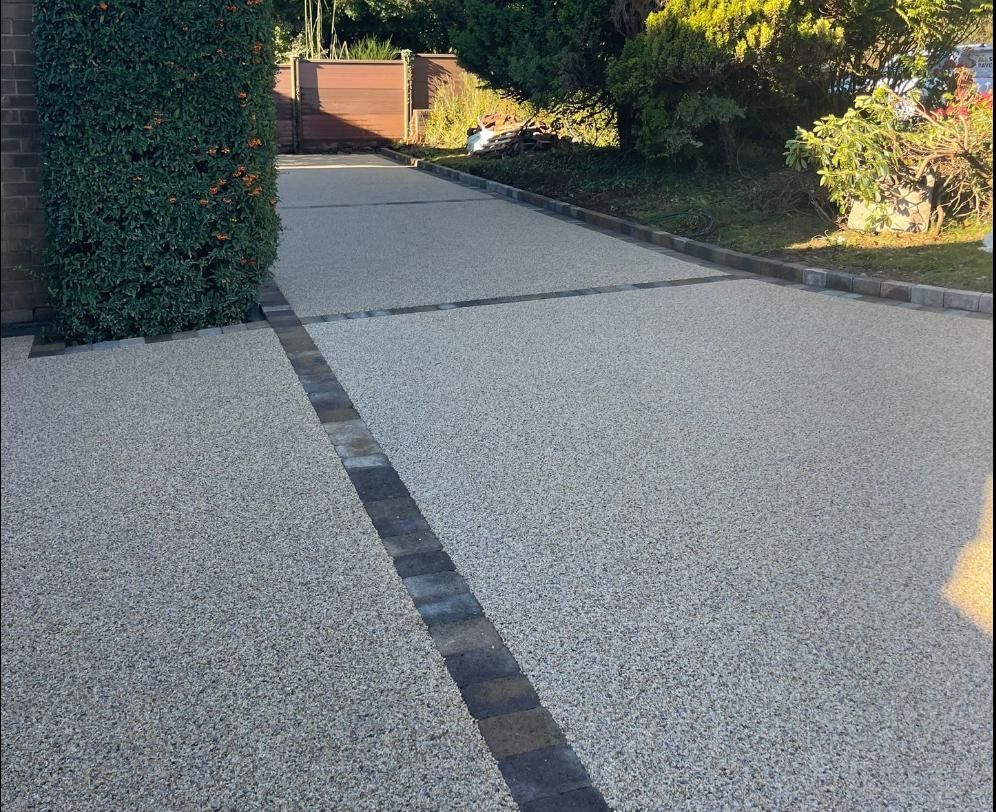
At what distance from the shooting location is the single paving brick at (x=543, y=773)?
2.28 meters

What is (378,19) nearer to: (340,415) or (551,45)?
(551,45)

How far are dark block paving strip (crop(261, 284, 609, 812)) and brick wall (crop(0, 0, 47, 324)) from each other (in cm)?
281

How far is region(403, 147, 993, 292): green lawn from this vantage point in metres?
7.49

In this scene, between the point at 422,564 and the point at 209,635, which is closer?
the point at 209,635

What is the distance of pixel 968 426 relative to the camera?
4488 millimetres

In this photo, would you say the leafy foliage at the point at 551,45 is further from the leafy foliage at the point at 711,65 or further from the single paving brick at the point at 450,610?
the single paving brick at the point at 450,610

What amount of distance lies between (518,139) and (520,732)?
14.8 metres

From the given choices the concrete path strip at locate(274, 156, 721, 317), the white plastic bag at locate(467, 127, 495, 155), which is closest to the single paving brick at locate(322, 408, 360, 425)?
the concrete path strip at locate(274, 156, 721, 317)

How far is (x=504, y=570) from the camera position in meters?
3.31

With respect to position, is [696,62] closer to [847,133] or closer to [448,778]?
[847,133]

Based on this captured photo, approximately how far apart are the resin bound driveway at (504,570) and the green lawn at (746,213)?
4.31 feet

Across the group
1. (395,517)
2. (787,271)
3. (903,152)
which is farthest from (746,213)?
(395,517)

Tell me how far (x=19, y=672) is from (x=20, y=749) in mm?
360

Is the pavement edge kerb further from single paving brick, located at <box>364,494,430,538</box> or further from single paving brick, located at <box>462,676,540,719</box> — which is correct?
single paving brick, located at <box>462,676,540,719</box>
